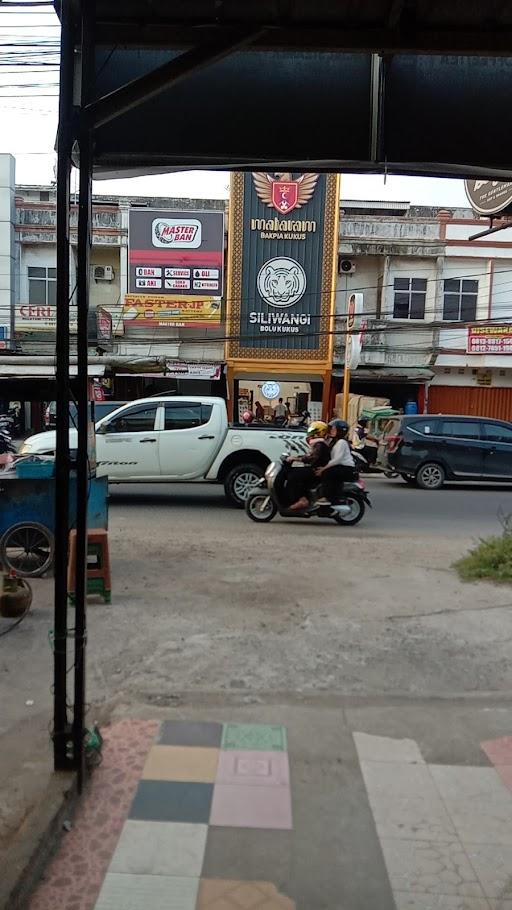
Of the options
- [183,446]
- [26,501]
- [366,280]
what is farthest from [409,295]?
[26,501]

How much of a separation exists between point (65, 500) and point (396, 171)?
2444mm

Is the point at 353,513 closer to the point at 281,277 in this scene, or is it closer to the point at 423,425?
the point at 423,425

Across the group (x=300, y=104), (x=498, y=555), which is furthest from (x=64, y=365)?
(x=498, y=555)

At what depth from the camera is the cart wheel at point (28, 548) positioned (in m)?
7.12

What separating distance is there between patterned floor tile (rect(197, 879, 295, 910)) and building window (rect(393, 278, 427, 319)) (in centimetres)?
2641

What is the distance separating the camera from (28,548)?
23.8 ft

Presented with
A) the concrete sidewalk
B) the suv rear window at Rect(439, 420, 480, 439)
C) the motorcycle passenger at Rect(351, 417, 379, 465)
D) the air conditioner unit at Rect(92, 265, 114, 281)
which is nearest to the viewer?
the concrete sidewalk

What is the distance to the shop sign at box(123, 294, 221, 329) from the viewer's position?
26.1m

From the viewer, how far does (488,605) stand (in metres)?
6.54

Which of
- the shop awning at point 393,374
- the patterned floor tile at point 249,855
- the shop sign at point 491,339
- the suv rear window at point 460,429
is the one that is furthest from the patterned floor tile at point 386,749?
the shop sign at point 491,339

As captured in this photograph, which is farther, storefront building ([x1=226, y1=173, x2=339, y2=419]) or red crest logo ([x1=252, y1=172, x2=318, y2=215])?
storefront building ([x1=226, y1=173, x2=339, y2=419])

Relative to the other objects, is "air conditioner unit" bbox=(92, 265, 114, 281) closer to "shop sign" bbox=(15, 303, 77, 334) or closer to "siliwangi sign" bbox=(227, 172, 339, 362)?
"shop sign" bbox=(15, 303, 77, 334)

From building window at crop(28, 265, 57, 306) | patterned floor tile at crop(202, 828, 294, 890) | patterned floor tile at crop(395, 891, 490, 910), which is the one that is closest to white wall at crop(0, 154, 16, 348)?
building window at crop(28, 265, 57, 306)

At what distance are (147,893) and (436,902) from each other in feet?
3.49
